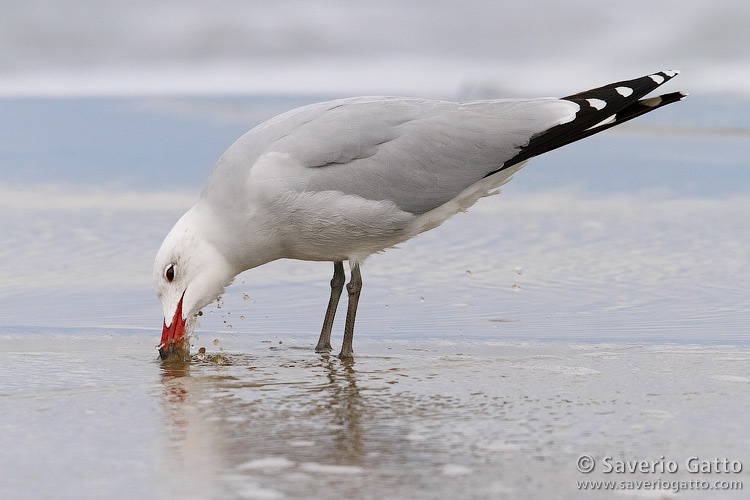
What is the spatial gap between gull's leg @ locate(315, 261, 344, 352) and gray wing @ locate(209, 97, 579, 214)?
0.56m

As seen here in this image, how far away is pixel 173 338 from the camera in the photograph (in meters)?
4.40

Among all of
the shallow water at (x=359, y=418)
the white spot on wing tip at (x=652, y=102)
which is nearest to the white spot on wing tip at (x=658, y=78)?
the white spot on wing tip at (x=652, y=102)

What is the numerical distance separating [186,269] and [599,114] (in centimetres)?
187

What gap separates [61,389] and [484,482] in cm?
167

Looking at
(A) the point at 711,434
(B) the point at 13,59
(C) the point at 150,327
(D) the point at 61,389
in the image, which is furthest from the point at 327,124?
(B) the point at 13,59

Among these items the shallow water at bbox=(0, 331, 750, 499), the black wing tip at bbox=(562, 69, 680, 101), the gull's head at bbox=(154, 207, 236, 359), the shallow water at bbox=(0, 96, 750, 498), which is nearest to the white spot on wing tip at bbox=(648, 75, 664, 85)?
the black wing tip at bbox=(562, 69, 680, 101)

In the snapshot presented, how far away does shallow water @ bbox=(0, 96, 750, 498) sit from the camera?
279 centimetres

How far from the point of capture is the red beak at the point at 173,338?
4352 mm

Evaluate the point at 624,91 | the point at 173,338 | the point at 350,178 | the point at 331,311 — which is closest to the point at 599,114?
the point at 624,91

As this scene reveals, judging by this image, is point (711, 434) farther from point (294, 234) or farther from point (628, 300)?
point (628, 300)

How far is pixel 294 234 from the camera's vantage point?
→ 4609mm

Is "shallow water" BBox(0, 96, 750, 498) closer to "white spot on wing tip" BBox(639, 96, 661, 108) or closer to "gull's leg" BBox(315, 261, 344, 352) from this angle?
"gull's leg" BBox(315, 261, 344, 352)

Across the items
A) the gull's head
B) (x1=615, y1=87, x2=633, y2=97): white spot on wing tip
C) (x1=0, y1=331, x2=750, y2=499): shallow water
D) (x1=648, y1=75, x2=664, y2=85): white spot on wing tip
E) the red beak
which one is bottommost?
(x1=0, y1=331, x2=750, y2=499): shallow water

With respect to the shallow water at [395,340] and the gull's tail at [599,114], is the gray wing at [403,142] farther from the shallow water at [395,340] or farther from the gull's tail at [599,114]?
the shallow water at [395,340]
